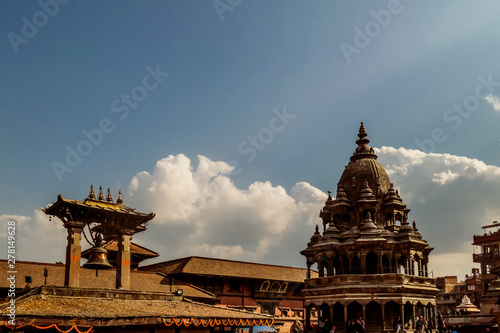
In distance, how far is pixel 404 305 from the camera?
42938 mm

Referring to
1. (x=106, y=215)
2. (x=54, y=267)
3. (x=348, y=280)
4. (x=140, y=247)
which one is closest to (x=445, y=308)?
(x=348, y=280)

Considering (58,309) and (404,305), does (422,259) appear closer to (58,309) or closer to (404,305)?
(404,305)

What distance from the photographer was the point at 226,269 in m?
49.0

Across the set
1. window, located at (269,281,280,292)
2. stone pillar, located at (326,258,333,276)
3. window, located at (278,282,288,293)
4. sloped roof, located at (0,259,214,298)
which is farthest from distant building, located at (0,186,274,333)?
window, located at (278,282,288,293)

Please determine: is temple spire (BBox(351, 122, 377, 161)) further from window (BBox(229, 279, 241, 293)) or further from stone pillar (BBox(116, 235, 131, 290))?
stone pillar (BBox(116, 235, 131, 290))

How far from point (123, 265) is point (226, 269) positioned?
23273mm

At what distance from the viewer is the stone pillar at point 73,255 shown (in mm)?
24328

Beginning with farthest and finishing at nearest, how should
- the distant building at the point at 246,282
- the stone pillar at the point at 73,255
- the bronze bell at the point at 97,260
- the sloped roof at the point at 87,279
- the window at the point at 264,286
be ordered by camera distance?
the window at the point at 264,286
the distant building at the point at 246,282
the sloped roof at the point at 87,279
the bronze bell at the point at 97,260
the stone pillar at the point at 73,255

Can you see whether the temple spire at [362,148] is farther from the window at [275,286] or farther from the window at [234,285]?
the window at [234,285]

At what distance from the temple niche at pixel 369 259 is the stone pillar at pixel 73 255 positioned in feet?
81.8

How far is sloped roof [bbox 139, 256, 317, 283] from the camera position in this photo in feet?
155

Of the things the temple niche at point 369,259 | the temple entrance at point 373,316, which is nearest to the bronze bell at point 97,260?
the temple niche at point 369,259

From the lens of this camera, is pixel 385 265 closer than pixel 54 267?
No

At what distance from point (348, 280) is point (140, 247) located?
1970 centimetres
